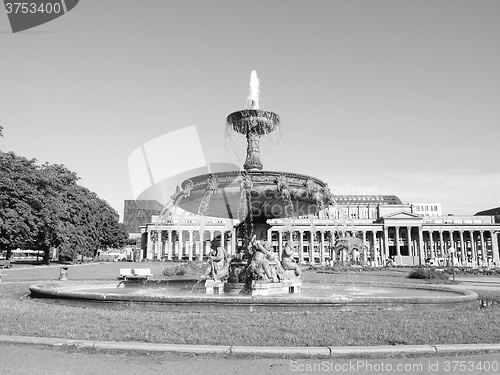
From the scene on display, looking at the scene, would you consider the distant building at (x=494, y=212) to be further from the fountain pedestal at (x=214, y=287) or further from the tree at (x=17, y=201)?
the fountain pedestal at (x=214, y=287)

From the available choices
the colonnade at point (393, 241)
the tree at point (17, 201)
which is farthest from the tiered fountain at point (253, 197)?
the colonnade at point (393, 241)

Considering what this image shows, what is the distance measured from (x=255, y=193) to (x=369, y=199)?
5756 inches

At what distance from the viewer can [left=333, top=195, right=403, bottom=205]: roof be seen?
151375mm

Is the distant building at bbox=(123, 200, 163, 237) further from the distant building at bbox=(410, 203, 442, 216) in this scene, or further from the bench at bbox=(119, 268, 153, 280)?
the bench at bbox=(119, 268, 153, 280)

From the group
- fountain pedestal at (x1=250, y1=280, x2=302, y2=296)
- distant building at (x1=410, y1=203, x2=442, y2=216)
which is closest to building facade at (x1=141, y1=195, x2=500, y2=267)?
distant building at (x1=410, y1=203, x2=442, y2=216)

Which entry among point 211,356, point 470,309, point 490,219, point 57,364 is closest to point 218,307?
point 211,356

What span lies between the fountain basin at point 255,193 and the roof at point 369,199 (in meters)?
135

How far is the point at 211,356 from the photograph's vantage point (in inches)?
278

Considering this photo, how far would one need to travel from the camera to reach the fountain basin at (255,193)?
14242 millimetres

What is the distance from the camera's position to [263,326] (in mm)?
8914

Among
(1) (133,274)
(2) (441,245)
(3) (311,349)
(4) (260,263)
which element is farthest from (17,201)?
(2) (441,245)

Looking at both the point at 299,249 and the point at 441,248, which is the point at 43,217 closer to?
the point at 299,249

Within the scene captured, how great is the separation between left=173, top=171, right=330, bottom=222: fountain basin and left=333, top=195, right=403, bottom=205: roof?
13535 centimetres

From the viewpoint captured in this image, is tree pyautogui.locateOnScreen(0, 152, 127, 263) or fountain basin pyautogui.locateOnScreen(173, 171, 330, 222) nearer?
fountain basin pyautogui.locateOnScreen(173, 171, 330, 222)
